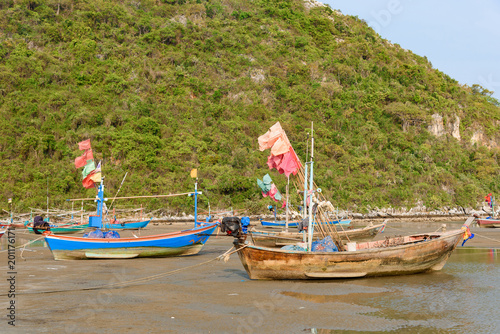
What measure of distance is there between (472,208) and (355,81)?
27.7 m

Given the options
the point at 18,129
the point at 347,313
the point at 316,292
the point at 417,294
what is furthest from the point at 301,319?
the point at 18,129

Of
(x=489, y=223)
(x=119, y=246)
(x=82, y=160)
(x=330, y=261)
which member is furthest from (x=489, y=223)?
(x=82, y=160)

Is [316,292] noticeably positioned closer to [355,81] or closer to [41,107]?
[41,107]

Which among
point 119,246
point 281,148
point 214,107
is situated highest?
point 214,107

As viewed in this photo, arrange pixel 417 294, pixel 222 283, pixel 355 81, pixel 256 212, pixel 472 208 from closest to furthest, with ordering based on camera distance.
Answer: pixel 417 294, pixel 222 283, pixel 256 212, pixel 472 208, pixel 355 81

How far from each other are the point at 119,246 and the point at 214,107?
43.2 metres

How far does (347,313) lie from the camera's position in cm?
1128

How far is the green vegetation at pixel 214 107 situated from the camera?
52281mm

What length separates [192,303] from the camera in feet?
40.2

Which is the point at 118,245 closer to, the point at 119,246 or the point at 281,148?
the point at 119,246

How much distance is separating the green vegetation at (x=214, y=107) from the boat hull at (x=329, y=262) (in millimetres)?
34878

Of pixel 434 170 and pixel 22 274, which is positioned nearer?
pixel 22 274

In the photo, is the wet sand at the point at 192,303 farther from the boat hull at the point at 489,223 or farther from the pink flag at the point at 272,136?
the boat hull at the point at 489,223

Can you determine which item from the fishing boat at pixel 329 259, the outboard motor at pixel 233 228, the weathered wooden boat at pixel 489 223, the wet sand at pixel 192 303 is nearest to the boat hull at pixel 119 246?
the wet sand at pixel 192 303
